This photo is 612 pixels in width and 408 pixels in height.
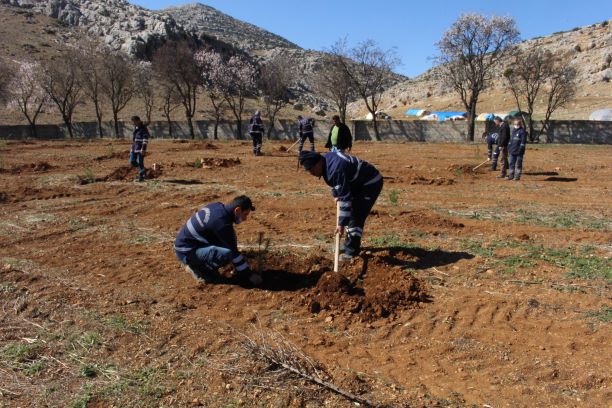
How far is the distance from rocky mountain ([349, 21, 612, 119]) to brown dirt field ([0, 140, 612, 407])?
38.7 metres

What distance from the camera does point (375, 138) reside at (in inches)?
1448

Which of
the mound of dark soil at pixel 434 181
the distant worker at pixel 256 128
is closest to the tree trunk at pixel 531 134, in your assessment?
the distant worker at pixel 256 128

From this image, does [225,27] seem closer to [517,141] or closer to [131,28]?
[131,28]

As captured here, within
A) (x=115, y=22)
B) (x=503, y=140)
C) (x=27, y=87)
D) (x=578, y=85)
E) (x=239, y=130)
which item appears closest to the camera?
(x=503, y=140)

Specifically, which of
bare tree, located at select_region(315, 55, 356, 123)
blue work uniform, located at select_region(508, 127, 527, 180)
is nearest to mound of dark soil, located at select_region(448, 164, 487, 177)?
blue work uniform, located at select_region(508, 127, 527, 180)

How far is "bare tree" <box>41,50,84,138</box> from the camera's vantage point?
39.4m

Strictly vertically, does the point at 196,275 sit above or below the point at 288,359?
above

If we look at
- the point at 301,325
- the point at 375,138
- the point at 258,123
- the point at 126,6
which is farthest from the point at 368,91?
the point at 126,6

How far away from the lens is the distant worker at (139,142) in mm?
11906

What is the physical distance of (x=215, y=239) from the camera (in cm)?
555

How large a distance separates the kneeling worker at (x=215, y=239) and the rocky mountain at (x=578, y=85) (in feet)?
136

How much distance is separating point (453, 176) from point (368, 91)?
2748cm

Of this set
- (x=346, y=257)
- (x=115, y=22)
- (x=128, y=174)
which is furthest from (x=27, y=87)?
(x=346, y=257)

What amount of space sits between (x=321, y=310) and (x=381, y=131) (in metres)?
33.4
